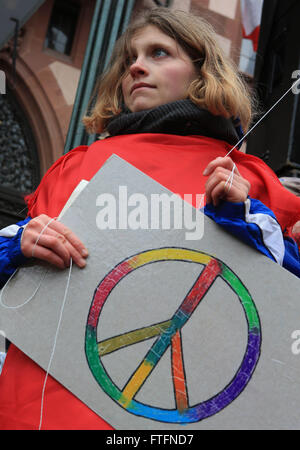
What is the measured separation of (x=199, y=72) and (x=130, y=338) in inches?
33.5

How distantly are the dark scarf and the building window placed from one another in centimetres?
453

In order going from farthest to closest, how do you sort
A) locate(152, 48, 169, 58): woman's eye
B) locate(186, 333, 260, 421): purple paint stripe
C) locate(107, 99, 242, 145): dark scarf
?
locate(152, 48, 169, 58): woman's eye, locate(107, 99, 242, 145): dark scarf, locate(186, 333, 260, 421): purple paint stripe

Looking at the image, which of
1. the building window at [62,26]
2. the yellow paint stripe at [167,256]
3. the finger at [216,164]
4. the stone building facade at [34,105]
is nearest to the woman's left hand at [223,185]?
the finger at [216,164]

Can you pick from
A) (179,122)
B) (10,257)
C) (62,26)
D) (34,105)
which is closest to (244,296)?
(10,257)

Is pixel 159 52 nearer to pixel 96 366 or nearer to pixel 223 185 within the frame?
pixel 223 185

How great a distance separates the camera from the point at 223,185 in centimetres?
106

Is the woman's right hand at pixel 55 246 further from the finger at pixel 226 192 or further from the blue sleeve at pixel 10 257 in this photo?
the finger at pixel 226 192

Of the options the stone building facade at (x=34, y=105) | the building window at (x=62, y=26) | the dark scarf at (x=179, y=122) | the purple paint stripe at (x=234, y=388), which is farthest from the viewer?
the building window at (x=62, y=26)

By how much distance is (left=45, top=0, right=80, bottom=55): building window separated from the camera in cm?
568

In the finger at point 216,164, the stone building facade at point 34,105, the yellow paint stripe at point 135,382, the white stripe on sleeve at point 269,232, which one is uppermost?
the finger at point 216,164

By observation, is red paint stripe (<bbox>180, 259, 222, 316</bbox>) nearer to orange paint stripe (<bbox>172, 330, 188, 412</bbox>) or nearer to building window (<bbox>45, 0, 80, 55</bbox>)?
orange paint stripe (<bbox>172, 330, 188, 412</bbox>)

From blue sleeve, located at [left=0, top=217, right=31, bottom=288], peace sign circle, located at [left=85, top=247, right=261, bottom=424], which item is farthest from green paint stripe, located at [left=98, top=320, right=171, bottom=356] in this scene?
blue sleeve, located at [left=0, top=217, right=31, bottom=288]

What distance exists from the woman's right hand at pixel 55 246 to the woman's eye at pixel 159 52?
2.15ft

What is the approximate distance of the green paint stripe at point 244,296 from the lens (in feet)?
3.19
